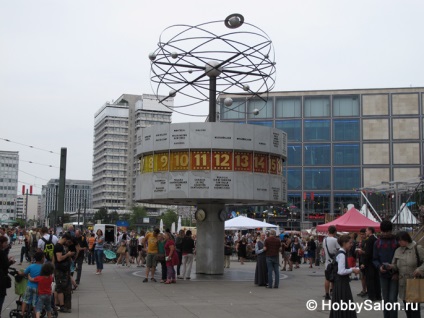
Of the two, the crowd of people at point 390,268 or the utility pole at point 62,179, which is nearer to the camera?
the crowd of people at point 390,268

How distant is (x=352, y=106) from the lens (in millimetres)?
79688

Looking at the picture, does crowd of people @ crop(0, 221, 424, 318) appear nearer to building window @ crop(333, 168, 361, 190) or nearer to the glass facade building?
the glass facade building

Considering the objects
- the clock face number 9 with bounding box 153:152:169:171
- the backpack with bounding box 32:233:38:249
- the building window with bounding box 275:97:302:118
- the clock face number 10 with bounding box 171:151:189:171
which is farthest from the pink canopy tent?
the building window with bounding box 275:97:302:118

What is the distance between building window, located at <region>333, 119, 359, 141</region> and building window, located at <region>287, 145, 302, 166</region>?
18.7ft

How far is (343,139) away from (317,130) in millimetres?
3996

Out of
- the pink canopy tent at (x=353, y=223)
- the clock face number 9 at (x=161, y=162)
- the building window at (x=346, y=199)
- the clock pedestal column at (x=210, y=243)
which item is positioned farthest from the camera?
the building window at (x=346, y=199)

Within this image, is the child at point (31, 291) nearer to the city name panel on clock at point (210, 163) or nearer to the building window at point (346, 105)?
the city name panel on clock at point (210, 163)

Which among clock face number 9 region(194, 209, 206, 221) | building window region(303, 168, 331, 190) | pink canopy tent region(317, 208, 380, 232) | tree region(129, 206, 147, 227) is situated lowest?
tree region(129, 206, 147, 227)

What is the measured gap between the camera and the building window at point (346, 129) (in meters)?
79.5

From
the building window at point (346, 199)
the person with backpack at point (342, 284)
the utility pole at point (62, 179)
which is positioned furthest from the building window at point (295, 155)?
the person with backpack at point (342, 284)

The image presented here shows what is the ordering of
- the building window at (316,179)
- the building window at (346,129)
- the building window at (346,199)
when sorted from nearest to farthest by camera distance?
the building window at (346,129), the building window at (346,199), the building window at (316,179)

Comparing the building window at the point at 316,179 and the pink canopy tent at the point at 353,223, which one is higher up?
the building window at the point at 316,179

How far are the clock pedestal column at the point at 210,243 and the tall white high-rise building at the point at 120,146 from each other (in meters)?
147

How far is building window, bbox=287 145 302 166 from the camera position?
81500mm
